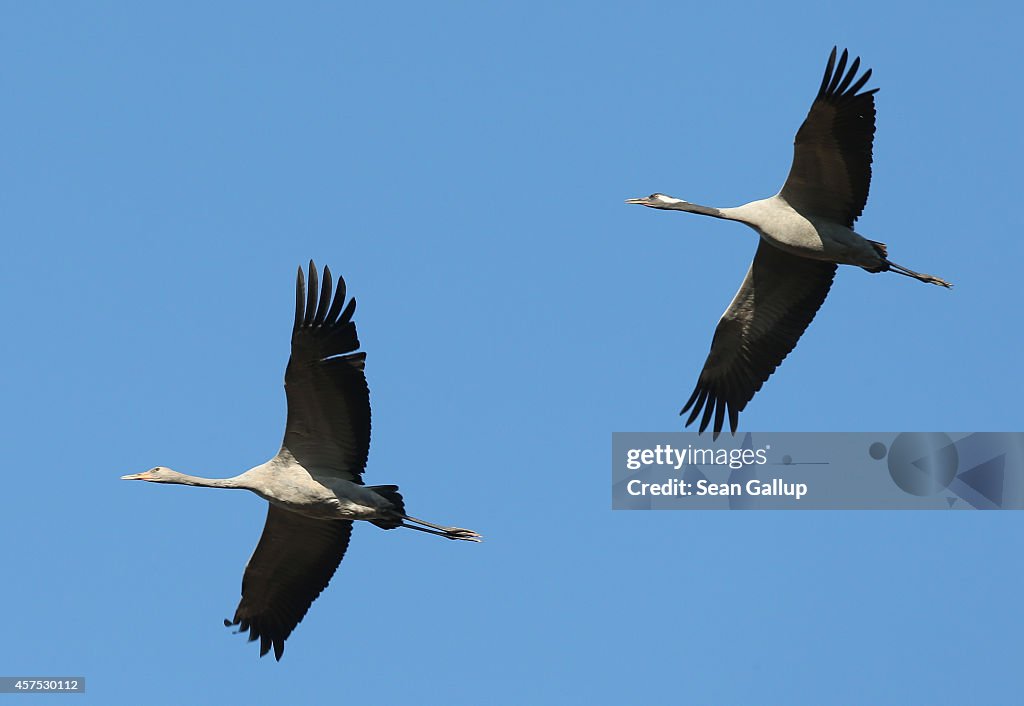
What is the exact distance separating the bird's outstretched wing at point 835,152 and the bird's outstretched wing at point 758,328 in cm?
92

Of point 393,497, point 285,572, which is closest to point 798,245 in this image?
point 393,497

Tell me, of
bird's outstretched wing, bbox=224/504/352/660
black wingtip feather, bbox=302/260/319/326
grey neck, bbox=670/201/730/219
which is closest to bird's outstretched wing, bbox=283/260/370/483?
black wingtip feather, bbox=302/260/319/326

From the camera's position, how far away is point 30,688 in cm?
2430

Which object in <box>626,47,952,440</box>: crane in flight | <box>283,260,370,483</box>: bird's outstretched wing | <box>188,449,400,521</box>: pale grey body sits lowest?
<box>188,449,400,521</box>: pale grey body

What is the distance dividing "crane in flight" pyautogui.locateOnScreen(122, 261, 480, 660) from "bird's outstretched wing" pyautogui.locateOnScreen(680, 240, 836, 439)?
3.75 metres

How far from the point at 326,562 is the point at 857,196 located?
7432 millimetres

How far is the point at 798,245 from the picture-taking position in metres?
24.6

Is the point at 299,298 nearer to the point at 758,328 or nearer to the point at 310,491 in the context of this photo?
the point at 310,491

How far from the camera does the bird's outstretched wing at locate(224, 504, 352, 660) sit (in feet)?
80.0

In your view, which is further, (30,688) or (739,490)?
(739,490)

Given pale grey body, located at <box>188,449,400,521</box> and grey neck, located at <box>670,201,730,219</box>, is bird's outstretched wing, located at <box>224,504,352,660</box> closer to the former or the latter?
pale grey body, located at <box>188,449,400,521</box>

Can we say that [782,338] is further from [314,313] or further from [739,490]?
[314,313]

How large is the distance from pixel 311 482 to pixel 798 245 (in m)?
6.22

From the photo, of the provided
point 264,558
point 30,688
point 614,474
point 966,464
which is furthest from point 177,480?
point 966,464
